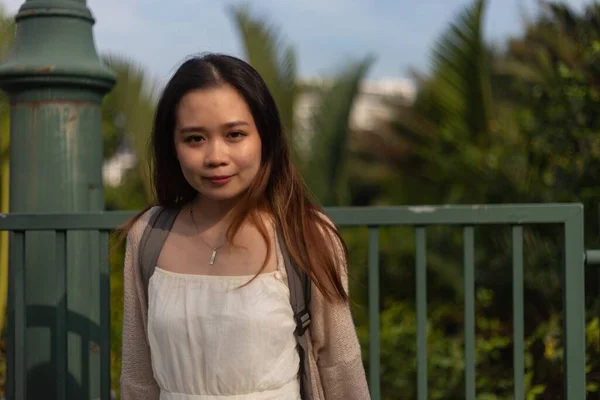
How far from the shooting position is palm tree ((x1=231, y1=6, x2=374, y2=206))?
6.94 m

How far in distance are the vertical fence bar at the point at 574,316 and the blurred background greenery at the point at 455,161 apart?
1350 millimetres

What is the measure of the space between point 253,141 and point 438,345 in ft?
10.6

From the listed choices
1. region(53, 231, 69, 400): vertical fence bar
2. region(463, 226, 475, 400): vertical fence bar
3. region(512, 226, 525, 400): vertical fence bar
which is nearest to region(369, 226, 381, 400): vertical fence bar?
region(463, 226, 475, 400): vertical fence bar

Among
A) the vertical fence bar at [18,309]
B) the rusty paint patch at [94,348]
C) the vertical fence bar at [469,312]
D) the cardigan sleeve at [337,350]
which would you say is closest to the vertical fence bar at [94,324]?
the rusty paint patch at [94,348]

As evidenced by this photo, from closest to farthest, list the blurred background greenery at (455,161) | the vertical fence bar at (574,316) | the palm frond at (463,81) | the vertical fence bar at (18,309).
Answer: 1. the vertical fence bar at (574,316)
2. the vertical fence bar at (18,309)
3. the blurred background greenery at (455,161)
4. the palm frond at (463,81)

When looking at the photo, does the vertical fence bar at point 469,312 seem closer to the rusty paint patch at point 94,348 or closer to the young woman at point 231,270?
the young woman at point 231,270

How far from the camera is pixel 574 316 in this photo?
2.26 m

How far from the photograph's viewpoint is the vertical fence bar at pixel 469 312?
2344 mm

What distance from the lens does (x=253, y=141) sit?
1.79m

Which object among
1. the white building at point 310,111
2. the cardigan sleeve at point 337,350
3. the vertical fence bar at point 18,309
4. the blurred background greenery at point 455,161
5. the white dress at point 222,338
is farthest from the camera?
the white building at point 310,111

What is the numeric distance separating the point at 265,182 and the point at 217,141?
0.18 m

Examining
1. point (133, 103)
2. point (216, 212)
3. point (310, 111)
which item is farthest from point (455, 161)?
point (216, 212)

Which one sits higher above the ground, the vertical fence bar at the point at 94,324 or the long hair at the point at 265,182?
the long hair at the point at 265,182

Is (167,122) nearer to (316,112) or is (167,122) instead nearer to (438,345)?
(438,345)
